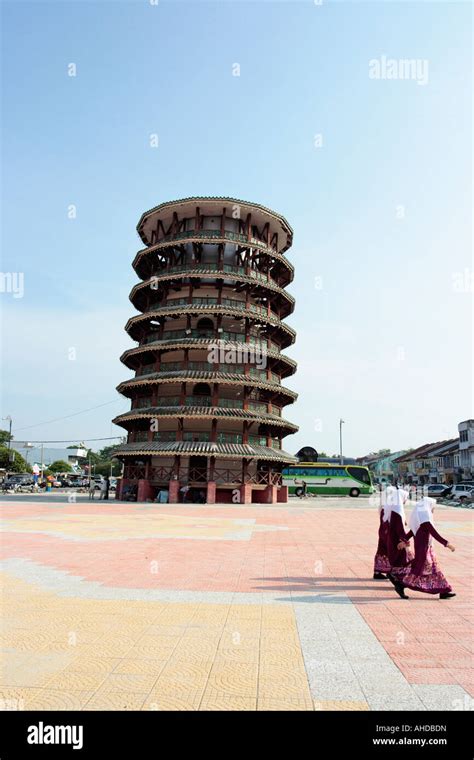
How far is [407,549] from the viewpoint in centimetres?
905

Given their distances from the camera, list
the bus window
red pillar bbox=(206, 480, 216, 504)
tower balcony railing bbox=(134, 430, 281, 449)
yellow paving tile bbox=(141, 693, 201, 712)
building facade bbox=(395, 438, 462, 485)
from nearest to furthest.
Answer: yellow paving tile bbox=(141, 693, 201, 712) → red pillar bbox=(206, 480, 216, 504) → tower balcony railing bbox=(134, 430, 281, 449) → the bus window → building facade bbox=(395, 438, 462, 485)

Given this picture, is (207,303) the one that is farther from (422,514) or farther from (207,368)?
(422,514)

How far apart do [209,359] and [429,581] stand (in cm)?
2747

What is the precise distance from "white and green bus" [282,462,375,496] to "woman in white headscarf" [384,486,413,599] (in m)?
44.0

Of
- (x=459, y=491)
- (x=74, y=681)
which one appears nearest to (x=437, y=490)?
(x=459, y=491)

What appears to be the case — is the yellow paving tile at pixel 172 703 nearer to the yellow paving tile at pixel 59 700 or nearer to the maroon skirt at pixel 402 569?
the yellow paving tile at pixel 59 700

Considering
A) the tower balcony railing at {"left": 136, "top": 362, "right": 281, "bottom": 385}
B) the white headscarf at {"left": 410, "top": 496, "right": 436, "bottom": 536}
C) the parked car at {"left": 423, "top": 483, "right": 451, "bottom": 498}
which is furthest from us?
the parked car at {"left": 423, "top": 483, "right": 451, "bottom": 498}

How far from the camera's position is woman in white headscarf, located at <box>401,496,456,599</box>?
823cm

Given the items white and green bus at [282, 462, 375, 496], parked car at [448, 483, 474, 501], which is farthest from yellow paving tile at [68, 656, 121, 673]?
parked car at [448, 483, 474, 501]

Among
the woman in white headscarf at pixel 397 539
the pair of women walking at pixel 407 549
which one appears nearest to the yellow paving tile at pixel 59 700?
the pair of women walking at pixel 407 549

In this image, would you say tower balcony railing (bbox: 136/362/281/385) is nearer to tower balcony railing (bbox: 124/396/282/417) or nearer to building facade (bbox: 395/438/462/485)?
tower balcony railing (bbox: 124/396/282/417)

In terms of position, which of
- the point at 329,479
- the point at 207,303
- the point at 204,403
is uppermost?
the point at 207,303
